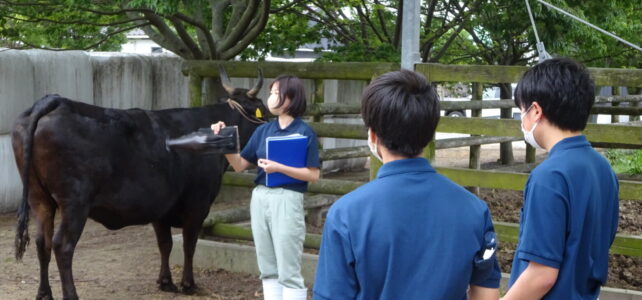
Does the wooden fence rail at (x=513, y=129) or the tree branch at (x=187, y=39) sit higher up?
the tree branch at (x=187, y=39)

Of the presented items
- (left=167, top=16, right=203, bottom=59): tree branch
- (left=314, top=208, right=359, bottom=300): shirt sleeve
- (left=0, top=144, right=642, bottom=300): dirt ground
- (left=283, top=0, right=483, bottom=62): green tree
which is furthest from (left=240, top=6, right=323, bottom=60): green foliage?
(left=314, top=208, right=359, bottom=300): shirt sleeve

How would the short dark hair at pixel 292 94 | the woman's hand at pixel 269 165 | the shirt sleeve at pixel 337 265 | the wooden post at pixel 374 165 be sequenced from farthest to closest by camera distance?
the wooden post at pixel 374 165 → the short dark hair at pixel 292 94 → the woman's hand at pixel 269 165 → the shirt sleeve at pixel 337 265

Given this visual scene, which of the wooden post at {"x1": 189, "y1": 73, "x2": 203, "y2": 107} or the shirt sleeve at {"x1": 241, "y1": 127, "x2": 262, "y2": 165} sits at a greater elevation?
the wooden post at {"x1": 189, "y1": 73, "x2": 203, "y2": 107}

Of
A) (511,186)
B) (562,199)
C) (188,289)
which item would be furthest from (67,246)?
(562,199)

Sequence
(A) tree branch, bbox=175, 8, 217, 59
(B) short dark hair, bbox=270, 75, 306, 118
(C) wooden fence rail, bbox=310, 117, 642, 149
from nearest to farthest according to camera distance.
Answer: (B) short dark hair, bbox=270, 75, 306, 118 < (C) wooden fence rail, bbox=310, 117, 642, 149 < (A) tree branch, bbox=175, 8, 217, 59

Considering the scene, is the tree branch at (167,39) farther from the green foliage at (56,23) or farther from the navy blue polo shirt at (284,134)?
the navy blue polo shirt at (284,134)

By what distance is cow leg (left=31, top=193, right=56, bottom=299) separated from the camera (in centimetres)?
663

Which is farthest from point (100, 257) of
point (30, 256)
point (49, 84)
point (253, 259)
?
point (49, 84)

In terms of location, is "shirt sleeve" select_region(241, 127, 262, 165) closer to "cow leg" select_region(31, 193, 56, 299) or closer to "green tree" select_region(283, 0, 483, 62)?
"cow leg" select_region(31, 193, 56, 299)

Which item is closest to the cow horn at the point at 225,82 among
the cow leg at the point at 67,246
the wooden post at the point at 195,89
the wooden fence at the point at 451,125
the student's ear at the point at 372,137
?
the wooden fence at the point at 451,125

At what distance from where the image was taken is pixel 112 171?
6.69 metres

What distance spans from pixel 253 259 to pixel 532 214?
16.9ft

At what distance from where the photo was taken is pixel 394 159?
2.41 metres

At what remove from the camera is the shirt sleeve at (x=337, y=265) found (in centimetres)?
230
